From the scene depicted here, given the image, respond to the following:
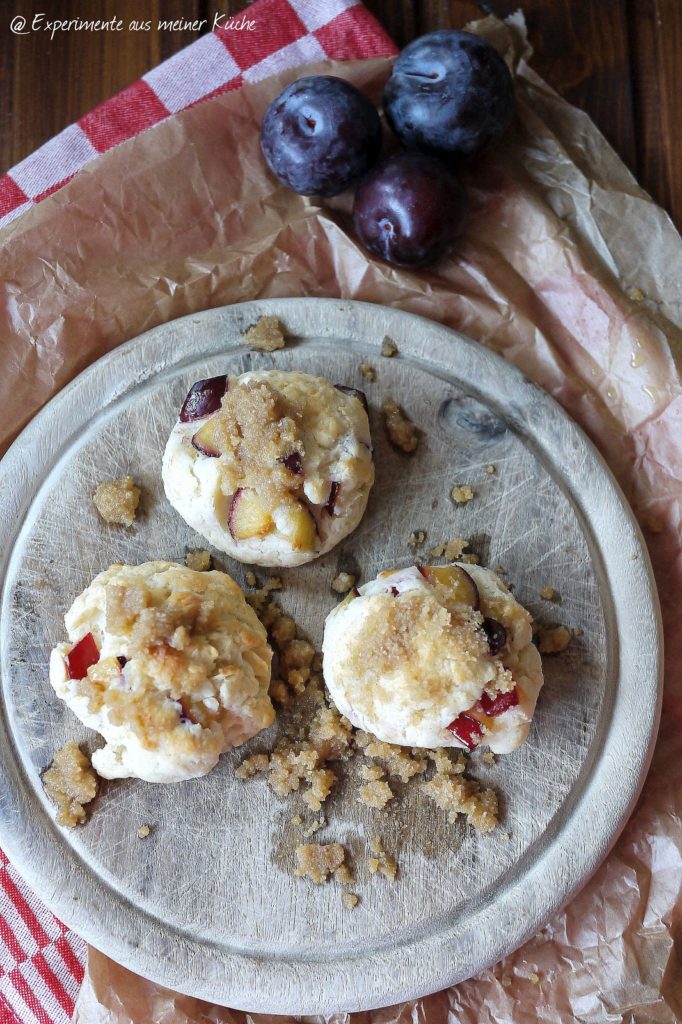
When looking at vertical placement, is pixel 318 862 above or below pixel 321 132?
below

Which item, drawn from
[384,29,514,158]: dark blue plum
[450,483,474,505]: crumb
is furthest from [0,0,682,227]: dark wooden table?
[450,483,474,505]: crumb

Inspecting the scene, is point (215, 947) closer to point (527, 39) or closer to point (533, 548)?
point (533, 548)

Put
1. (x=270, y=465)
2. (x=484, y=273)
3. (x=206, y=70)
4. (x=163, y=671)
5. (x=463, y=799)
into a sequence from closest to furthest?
(x=163, y=671) → (x=270, y=465) → (x=463, y=799) → (x=484, y=273) → (x=206, y=70)

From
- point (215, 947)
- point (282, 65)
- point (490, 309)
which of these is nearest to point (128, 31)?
point (282, 65)

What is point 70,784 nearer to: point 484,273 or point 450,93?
point 484,273

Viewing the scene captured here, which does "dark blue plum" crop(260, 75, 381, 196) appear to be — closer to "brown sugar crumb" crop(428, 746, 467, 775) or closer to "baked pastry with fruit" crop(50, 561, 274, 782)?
"baked pastry with fruit" crop(50, 561, 274, 782)

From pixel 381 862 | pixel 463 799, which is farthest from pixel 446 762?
pixel 381 862
